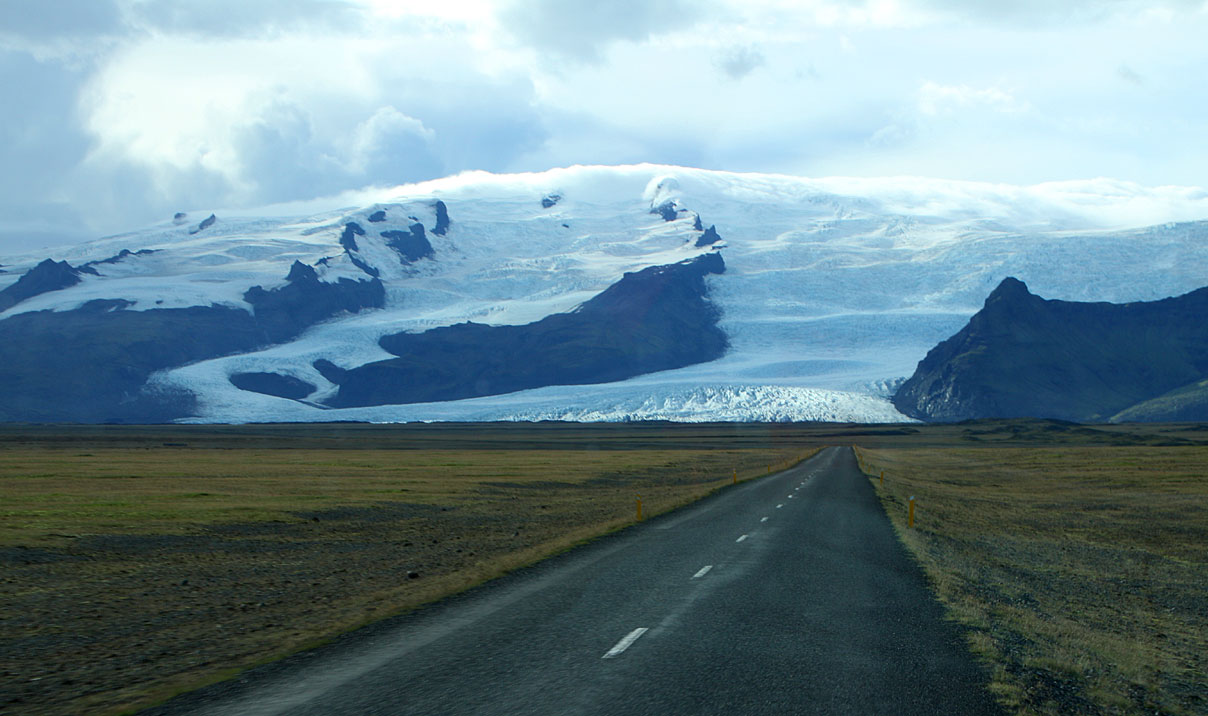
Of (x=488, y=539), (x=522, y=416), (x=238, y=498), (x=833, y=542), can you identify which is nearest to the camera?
(x=833, y=542)

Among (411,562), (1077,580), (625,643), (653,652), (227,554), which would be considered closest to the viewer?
(653,652)

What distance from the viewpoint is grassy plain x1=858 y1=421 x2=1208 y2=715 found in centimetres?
1065

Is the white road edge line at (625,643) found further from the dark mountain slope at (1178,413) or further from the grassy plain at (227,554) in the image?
the dark mountain slope at (1178,413)

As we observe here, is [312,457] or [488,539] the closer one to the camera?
[488,539]

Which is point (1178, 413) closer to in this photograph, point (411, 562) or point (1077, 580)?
point (1077, 580)

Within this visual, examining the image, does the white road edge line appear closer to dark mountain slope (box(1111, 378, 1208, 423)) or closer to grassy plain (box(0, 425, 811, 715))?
grassy plain (box(0, 425, 811, 715))

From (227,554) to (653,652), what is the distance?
1423cm

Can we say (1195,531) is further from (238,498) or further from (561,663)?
(238,498)

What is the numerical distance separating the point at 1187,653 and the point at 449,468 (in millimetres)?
56114

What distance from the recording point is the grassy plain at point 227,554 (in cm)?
1156

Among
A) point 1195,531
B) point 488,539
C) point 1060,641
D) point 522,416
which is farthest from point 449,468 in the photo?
point 522,416

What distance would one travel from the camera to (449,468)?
66438 mm

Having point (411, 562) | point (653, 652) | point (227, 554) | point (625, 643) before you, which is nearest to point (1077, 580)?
point (625, 643)

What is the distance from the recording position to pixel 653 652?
37.1 feet
